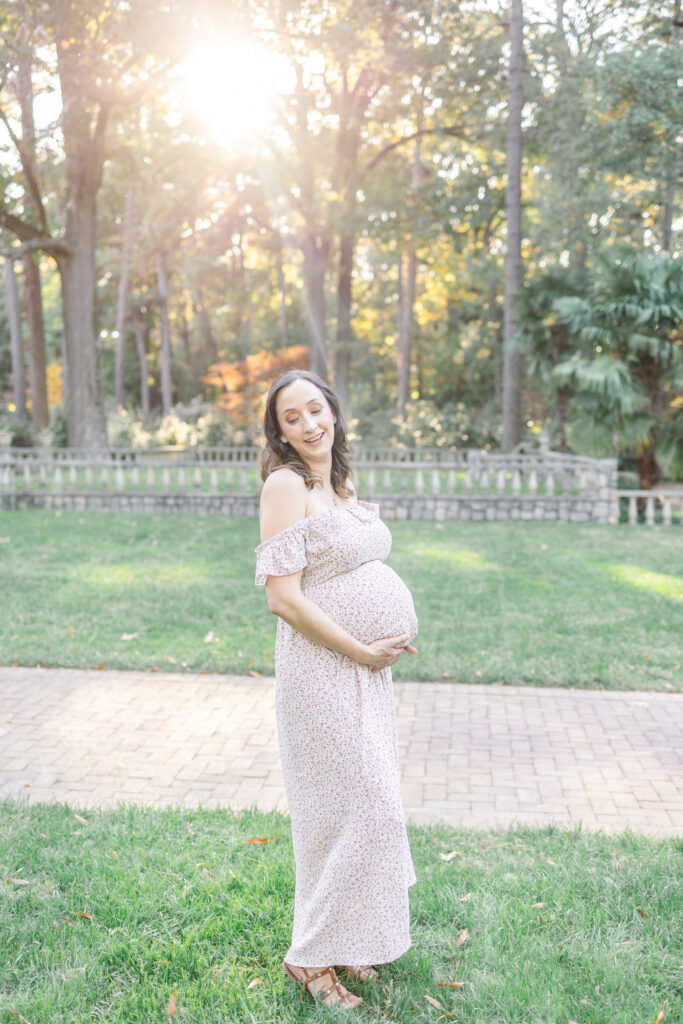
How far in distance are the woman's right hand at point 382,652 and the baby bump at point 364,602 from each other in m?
0.03

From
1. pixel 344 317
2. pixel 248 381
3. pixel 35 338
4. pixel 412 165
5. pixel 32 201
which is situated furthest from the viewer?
pixel 248 381

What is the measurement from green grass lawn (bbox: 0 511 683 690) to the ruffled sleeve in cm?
398

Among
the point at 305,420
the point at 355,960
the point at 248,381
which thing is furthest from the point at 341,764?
the point at 248,381

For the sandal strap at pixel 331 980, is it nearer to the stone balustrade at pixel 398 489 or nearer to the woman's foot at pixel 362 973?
the woman's foot at pixel 362 973

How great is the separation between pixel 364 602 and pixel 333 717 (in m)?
0.37

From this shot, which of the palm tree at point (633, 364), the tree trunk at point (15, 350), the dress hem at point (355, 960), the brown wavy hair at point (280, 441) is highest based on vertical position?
the tree trunk at point (15, 350)

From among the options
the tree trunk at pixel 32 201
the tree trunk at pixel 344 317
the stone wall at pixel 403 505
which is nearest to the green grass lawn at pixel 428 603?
the stone wall at pixel 403 505

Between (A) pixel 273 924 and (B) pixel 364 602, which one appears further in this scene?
(A) pixel 273 924

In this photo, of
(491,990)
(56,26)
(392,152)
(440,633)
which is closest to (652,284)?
(440,633)

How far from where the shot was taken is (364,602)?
272 cm

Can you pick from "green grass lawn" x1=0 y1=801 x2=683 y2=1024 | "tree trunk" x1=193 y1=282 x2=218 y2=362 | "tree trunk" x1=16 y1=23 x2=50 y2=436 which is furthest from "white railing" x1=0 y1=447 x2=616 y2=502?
"tree trunk" x1=193 y1=282 x2=218 y2=362

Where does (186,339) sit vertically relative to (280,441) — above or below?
above

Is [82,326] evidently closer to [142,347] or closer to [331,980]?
[331,980]

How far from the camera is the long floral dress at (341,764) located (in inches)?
105
